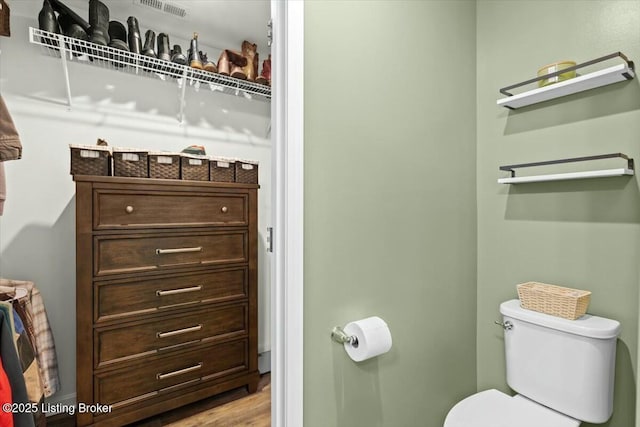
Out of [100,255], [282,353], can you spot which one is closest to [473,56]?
[282,353]

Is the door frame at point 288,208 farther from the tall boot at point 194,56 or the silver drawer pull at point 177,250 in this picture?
the tall boot at point 194,56

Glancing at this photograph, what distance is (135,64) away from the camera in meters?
2.07

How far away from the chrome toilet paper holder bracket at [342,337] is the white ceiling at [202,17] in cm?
206

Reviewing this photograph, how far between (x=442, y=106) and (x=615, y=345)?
1089 millimetres

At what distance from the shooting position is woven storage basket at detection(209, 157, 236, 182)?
2.04 meters

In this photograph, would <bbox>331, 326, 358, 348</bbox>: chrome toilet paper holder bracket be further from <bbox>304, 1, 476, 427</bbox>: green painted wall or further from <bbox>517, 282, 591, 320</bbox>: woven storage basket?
<bbox>517, 282, 591, 320</bbox>: woven storage basket

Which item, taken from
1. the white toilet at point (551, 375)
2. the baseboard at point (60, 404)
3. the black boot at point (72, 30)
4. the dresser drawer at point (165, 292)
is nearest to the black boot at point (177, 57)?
the black boot at point (72, 30)

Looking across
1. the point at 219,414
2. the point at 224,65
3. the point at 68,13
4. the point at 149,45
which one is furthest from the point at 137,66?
the point at 219,414

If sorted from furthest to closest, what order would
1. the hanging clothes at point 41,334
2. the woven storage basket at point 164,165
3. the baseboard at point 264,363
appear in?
the baseboard at point 264,363 → the woven storage basket at point 164,165 → the hanging clothes at point 41,334

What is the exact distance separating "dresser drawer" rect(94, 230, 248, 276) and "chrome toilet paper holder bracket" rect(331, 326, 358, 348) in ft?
3.93

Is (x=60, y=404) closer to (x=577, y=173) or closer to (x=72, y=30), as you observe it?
(x=72, y=30)

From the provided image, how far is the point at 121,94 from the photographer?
2.18m

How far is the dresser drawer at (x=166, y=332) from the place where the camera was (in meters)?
1.72

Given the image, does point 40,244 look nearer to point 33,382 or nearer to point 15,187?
point 15,187
